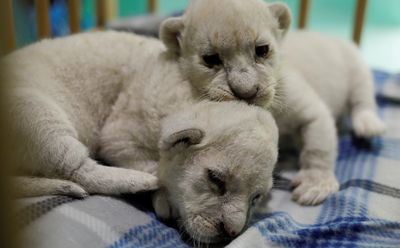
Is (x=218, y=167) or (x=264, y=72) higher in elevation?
(x=264, y=72)

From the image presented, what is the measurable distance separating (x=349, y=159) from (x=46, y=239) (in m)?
1.36

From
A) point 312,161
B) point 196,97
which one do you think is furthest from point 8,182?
point 312,161

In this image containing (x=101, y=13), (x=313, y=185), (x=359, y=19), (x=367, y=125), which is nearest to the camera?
(x=313, y=185)

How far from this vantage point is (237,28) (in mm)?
1479

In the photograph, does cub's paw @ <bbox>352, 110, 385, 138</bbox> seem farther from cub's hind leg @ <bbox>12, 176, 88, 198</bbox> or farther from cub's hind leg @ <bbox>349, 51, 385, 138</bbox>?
cub's hind leg @ <bbox>12, 176, 88, 198</bbox>

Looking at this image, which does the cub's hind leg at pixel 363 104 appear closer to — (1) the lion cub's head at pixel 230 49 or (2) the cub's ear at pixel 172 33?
(1) the lion cub's head at pixel 230 49

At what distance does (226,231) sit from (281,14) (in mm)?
934

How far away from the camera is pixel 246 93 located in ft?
4.62

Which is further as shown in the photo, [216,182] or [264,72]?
[264,72]

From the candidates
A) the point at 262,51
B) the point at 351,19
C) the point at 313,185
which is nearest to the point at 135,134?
the point at 262,51

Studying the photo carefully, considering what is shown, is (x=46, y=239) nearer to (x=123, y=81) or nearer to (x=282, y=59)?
(x=123, y=81)

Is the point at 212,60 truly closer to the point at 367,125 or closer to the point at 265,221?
the point at 265,221

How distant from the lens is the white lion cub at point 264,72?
Answer: 1.47 metres

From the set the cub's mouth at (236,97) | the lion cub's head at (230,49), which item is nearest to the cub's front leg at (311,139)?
the lion cub's head at (230,49)
